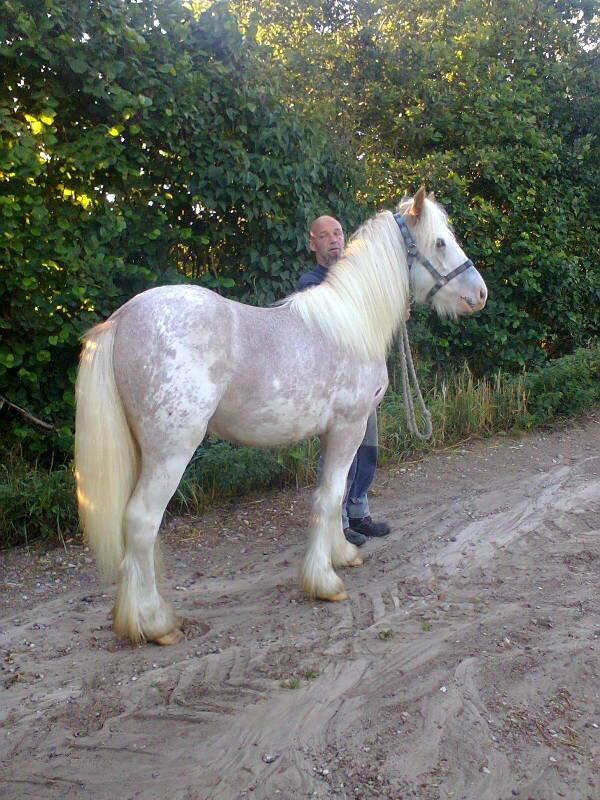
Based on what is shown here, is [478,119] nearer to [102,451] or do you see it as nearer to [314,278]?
[314,278]

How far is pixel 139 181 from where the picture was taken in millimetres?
4586

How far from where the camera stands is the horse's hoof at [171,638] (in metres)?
3.03

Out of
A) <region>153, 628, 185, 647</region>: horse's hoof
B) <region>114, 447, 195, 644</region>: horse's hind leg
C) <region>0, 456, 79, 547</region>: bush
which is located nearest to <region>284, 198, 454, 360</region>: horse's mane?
<region>114, 447, 195, 644</region>: horse's hind leg

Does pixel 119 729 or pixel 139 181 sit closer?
pixel 119 729

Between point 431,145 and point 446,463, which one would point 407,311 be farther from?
point 431,145

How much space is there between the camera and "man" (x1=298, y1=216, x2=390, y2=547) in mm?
4023

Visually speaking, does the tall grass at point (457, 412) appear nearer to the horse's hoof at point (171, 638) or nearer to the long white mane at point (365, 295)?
the long white mane at point (365, 295)

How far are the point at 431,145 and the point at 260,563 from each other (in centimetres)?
530

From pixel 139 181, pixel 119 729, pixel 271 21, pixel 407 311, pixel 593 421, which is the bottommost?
pixel 593 421

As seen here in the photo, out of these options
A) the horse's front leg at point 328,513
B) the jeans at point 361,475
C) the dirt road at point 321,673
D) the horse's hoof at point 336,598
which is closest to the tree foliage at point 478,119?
the jeans at point 361,475

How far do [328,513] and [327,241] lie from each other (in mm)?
1639

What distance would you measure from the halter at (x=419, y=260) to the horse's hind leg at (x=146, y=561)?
5.08 feet

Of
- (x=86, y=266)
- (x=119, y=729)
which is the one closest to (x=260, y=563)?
(x=119, y=729)

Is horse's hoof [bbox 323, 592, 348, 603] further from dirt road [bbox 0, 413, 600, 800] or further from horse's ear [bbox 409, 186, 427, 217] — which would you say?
horse's ear [bbox 409, 186, 427, 217]
